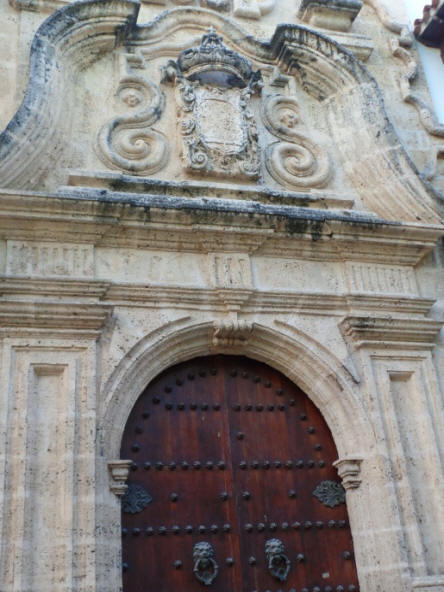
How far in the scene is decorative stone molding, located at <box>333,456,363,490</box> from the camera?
15.6ft

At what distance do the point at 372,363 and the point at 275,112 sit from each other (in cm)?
216

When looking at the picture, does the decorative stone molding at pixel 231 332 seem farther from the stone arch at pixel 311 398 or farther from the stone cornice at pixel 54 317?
the stone cornice at pixel 54 317

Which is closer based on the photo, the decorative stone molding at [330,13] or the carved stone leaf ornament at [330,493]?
the carved stone leaf ornament at [330,493]

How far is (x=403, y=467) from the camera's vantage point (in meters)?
4.73

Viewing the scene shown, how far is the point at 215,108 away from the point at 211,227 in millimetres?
1114

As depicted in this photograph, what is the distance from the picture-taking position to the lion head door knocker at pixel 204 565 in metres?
4.34

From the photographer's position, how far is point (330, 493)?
4816 millimetres

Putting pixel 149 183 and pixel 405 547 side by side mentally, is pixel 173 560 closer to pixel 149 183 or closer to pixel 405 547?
pixel 405 547

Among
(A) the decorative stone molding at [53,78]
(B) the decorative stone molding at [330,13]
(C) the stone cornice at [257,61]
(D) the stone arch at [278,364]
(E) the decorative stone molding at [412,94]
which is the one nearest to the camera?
(D) the stone arch at [278,364]

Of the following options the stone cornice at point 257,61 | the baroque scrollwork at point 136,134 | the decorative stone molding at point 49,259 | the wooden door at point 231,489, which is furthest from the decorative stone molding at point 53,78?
the wooden door at point 231,489

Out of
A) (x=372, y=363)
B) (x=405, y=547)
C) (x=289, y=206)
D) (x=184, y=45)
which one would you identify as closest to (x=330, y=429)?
(x=372, y=363)

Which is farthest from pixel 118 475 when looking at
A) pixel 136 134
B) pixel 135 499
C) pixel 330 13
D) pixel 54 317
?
pixel 330 13

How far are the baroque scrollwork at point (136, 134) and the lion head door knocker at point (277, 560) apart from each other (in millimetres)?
2619

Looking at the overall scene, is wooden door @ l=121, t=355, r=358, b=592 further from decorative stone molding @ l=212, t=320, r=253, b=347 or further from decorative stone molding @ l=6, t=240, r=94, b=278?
decorative stone molding @ l=6, t=240, r=94, b=278
